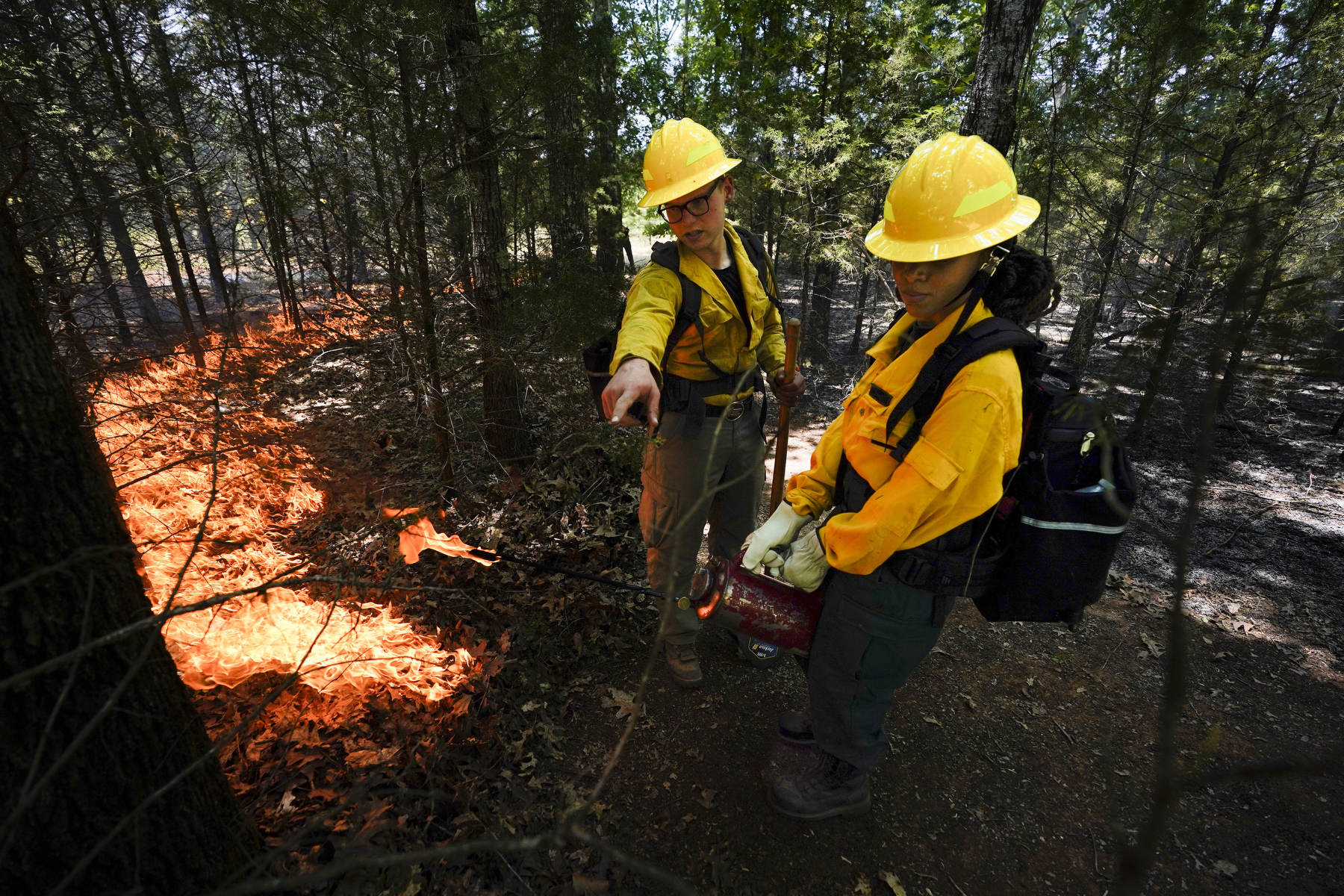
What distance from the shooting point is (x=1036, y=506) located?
90.1 inches

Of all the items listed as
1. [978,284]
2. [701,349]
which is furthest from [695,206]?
[978,284]

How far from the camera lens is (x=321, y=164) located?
16.4 feet

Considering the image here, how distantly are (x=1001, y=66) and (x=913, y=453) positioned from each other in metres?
5.00

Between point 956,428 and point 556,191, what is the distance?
8.80 meters

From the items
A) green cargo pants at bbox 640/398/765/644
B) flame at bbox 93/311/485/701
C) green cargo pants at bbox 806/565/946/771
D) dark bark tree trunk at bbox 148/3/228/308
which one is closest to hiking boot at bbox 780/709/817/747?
green cargo pants at bbox 806/565/946/771

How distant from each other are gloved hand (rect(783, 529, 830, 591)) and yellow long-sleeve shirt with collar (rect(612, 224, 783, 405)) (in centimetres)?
95

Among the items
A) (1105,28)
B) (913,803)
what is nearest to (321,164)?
(913,803)

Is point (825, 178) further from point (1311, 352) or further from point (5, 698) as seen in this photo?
point (5, 698)

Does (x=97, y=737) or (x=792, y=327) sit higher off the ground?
(x=792, y=327)

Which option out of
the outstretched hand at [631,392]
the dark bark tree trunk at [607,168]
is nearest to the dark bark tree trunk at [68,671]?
the outstretched hand at [631,392]

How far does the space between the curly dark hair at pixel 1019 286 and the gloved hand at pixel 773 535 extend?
49.6 inches

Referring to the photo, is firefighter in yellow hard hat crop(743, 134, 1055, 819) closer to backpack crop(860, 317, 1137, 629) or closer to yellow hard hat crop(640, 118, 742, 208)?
backpack crop(860, 317, 1137, 629)

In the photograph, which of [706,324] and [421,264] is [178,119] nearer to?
[421,264]

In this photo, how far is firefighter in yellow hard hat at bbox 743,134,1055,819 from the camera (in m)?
2.14
